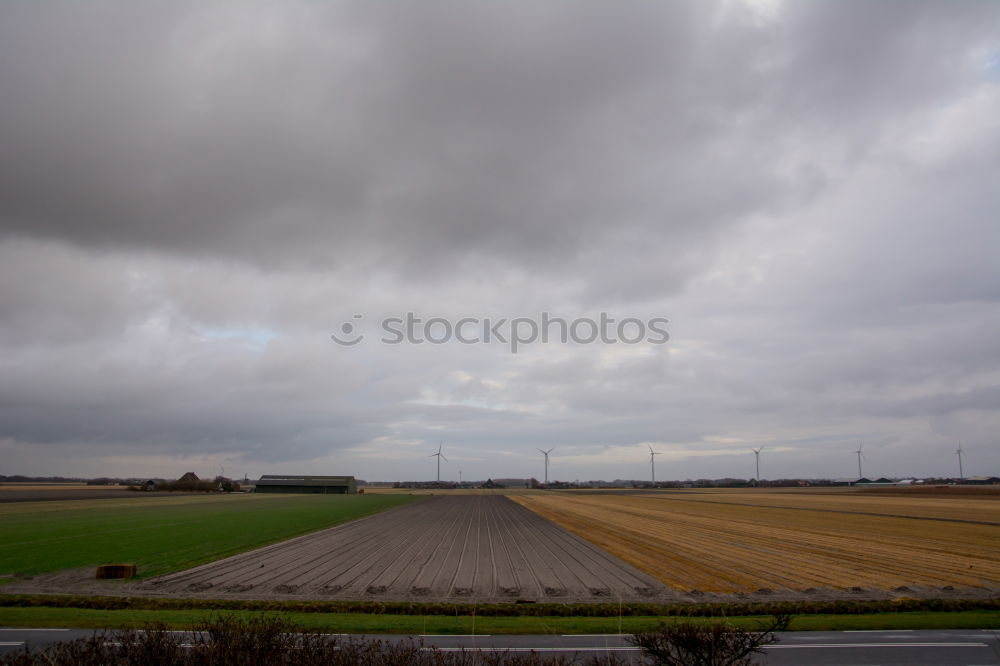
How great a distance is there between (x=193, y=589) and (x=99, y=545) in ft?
67.5

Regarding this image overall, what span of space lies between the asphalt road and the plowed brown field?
7.07m

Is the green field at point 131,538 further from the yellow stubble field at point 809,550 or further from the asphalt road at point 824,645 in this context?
the yellow stubble field at point 809,550

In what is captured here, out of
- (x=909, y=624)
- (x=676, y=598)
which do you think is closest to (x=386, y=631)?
(x=676, y=598)

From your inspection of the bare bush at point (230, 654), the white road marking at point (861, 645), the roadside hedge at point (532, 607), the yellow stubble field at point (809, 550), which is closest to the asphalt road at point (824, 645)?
the white road marking at point (861, 645)

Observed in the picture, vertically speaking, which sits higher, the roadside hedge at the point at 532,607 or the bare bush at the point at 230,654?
the bare bush at the point at 230,654

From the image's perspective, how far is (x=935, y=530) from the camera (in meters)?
51.5

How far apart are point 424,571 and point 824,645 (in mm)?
19024

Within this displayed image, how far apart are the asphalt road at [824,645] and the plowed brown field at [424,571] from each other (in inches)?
278

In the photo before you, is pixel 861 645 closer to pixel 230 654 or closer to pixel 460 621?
pixel 460 621

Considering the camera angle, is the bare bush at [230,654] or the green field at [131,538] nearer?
the bare bush at [230,654]

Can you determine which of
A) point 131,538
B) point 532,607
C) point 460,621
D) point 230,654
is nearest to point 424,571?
point 532,607

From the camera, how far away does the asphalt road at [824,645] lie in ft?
48.4

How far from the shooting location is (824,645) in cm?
1631

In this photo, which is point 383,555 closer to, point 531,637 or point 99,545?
point 99,545
